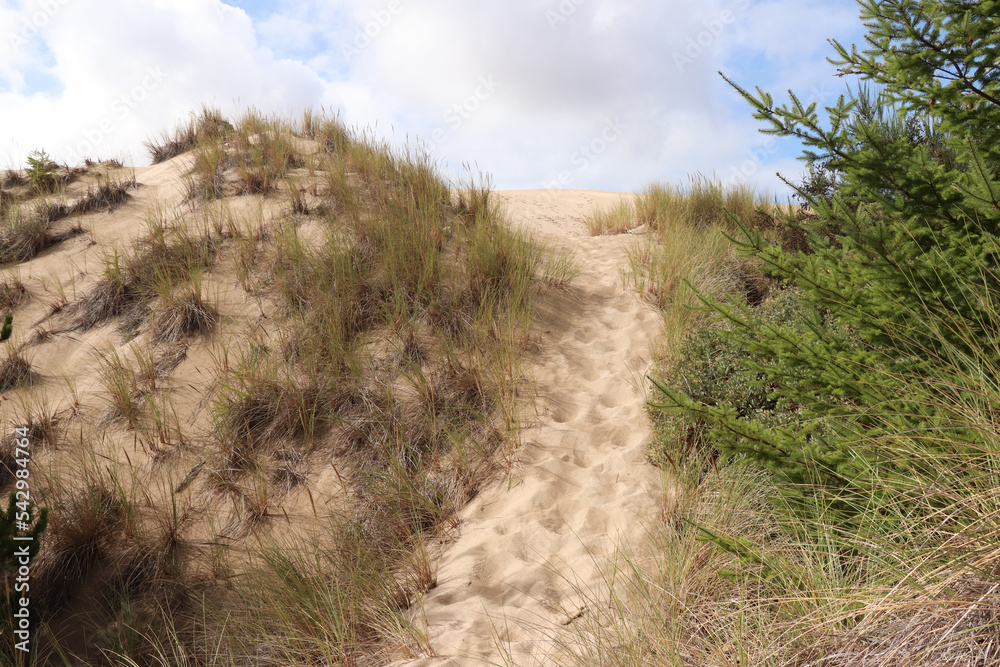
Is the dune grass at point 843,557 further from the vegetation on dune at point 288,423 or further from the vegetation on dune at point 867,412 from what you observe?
the vegetation on dune at point 288,423

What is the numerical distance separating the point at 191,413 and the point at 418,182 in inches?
135

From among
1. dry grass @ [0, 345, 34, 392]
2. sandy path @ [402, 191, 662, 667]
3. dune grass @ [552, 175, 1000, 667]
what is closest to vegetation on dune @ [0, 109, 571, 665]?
sandy path @ [402, 191, 662, 667]

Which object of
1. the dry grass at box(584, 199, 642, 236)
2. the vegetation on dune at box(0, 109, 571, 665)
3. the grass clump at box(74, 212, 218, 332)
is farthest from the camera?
the dry grass at box(584, 199, 642, 236)

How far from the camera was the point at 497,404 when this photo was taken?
162 inches

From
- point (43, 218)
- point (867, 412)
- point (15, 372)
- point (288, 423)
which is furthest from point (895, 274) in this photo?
point (43, 218)

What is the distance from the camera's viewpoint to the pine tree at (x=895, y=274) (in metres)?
2.15

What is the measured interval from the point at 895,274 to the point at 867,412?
550 mm

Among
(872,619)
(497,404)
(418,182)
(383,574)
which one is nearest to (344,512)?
(383,574)

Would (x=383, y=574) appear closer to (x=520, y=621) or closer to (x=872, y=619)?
(x=520, y=621)

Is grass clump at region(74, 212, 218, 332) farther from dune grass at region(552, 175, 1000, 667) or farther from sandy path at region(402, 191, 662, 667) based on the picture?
dune grass at region(552, 175, 1000, 667)

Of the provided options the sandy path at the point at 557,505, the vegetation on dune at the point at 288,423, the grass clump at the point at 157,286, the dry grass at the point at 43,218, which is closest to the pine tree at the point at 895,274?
the sandy path at the point at 557,505

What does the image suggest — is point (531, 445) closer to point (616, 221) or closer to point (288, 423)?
point (288, 423)

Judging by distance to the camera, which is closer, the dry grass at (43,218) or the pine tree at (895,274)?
the pine tree at (895,274)

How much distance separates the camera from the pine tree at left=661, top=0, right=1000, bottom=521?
7.05ft
